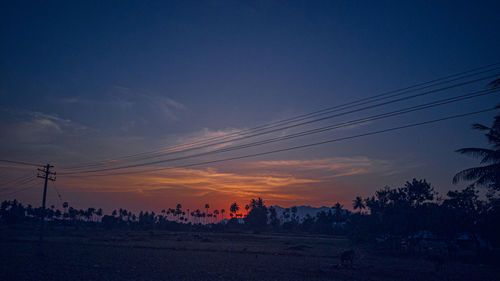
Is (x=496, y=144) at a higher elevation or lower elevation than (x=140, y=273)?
higher

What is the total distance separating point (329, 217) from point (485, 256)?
4388 inches

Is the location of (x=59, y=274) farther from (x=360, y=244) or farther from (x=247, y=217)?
(x=247, y=217)

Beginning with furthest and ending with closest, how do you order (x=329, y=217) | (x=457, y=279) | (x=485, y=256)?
1. (x=329, y=217)
2. (x=485, y=256)
3. (x=457, y=279)

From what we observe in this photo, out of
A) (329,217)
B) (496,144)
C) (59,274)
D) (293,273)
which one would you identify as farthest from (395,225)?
(329,217)

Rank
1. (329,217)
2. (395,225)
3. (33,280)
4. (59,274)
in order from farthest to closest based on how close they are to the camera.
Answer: (329,217), (395,225), (59,274), (33,280)

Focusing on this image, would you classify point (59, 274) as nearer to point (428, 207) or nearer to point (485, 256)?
point (485, 256)

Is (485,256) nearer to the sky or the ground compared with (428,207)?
nearer to the ground

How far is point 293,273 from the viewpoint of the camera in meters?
25.8

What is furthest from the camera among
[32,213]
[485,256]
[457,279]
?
[32,213]

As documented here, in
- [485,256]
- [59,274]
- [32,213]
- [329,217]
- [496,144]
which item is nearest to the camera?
[59,274]

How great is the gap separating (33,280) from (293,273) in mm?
19020

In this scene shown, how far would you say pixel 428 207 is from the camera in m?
57.5

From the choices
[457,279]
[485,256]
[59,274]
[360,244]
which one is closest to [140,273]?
[59,274]

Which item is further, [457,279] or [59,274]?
[457,279]
